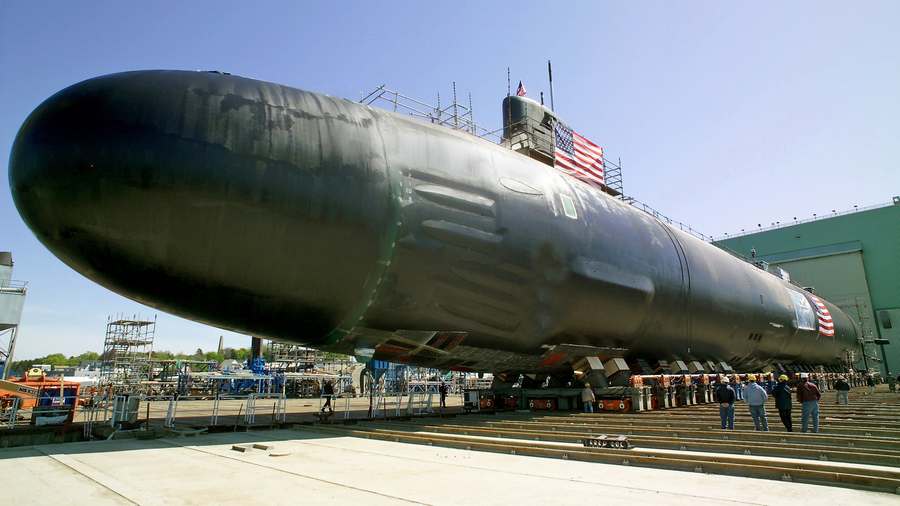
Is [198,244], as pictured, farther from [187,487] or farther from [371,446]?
[371,446]

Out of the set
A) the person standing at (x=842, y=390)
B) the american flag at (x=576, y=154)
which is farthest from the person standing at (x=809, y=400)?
the american flag at (x=576, y=154)

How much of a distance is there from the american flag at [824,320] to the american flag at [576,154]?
20.9 m

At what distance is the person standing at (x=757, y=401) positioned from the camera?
11.2 m

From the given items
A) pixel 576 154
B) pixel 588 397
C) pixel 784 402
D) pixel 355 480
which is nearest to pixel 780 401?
pixel 784 402

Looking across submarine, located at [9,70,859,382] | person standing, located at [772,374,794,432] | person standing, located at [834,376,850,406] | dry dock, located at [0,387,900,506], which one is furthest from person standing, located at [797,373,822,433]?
person standing, located at [834,376,850,406]

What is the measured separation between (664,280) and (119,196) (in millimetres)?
14201

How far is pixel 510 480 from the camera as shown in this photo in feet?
20.8

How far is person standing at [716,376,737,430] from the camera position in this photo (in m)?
11.2

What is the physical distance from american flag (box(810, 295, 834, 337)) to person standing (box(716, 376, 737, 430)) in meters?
25.8

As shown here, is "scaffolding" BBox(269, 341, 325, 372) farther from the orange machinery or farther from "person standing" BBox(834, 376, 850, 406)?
"person standing" BBox(834, 376, 850, 406)

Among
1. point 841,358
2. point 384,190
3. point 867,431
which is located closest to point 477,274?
point 384,190

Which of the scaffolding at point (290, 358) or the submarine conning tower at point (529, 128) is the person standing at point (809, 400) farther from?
the scaffolding at point (290, 358)

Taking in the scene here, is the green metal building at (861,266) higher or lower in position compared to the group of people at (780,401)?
higher

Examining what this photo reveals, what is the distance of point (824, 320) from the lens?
108 ft
